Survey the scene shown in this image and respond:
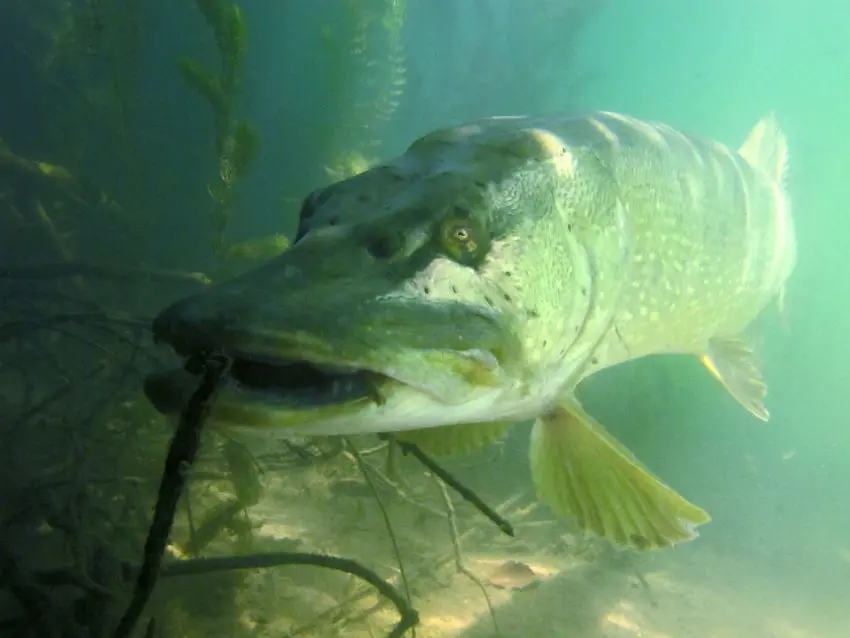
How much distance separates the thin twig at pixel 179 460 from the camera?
101cm

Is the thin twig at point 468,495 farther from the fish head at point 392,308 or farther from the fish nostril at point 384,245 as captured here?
the fish nostril at point 384,245

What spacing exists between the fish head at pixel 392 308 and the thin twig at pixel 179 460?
0.18ft

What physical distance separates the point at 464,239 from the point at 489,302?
181mm

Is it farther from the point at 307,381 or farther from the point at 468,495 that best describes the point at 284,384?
the point at 468,495

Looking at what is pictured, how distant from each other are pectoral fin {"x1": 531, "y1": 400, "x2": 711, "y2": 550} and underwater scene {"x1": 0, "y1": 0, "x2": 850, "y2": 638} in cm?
1

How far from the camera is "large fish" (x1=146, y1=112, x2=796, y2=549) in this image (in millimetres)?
1154

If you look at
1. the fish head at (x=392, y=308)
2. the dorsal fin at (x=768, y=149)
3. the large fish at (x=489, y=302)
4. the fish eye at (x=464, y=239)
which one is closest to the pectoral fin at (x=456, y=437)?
the large fish at (x=489, y=302)

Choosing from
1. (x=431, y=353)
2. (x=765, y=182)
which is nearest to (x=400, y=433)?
(x=431, y=353)

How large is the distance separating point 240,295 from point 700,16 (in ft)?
155

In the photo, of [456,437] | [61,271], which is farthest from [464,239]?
[61,271]

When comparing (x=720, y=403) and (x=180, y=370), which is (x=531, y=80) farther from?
(x=180, y=370)

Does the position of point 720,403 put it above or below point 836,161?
below

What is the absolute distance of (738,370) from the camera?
4.30 metres

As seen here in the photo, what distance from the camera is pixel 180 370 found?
1250mm
